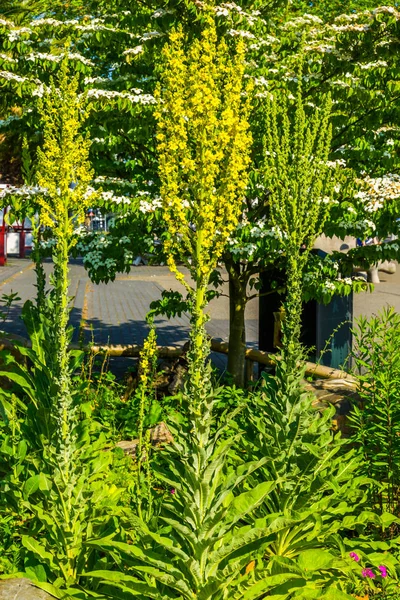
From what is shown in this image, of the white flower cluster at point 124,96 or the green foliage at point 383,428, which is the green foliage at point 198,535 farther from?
the white flower cluster at point 124,96

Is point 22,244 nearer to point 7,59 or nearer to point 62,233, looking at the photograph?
point 7,59

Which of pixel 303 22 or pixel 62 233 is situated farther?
pixel 303 22

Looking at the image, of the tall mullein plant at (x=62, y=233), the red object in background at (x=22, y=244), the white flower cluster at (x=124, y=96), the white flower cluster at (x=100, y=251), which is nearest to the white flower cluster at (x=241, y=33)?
the white flower cluster at (x=124, y=96)

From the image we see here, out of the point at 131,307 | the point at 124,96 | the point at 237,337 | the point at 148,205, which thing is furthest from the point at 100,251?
the point at 131,307

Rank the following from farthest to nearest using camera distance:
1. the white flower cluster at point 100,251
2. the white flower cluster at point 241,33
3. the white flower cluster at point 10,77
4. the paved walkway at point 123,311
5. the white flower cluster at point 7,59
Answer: the paved walkway at point 123,311 → the white flower cluster at point 100,251 → the white flower cluster at point 7,59 → the white flower cluster at point 10,77 → the white flower cluster at point 241,33

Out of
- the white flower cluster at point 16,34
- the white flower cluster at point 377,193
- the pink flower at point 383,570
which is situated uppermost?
the white flower cluster at point 16,34

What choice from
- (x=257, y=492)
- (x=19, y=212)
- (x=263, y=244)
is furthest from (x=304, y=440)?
(x=19, y=212)

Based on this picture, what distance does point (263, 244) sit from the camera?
29.0 feet

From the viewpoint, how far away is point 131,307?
22.1 meters

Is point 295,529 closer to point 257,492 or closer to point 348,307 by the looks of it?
point 257,492

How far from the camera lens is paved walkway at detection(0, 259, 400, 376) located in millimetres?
17094

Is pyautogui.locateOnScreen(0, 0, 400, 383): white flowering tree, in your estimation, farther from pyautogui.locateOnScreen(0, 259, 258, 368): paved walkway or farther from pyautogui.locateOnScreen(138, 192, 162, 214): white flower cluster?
pyautogui.locateOnScreen(0, 259, 258, 368): paved walkway

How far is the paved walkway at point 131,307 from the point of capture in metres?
17.1

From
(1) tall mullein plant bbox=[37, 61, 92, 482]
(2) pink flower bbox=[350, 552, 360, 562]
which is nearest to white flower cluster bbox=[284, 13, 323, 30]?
(1) tall mullein plant bbox=[37, 61, 92, 482]
